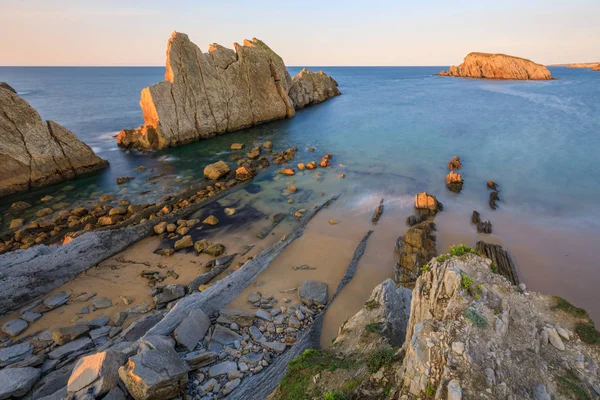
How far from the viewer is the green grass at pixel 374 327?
1055 cm

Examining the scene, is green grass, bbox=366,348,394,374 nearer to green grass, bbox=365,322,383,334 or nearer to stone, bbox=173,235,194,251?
green grass, bbox=365,322,383,334

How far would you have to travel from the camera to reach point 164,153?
42812 mm

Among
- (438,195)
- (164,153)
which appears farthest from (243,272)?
(164,153)

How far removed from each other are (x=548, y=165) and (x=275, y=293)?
3863 cm

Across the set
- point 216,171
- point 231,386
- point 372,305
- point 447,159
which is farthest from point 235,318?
point 447,159

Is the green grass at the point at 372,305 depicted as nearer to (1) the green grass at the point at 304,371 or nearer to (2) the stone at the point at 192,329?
(1) the green grass at the point at 304,371

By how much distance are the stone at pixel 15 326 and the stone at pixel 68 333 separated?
2113 mm

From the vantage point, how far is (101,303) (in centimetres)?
1536

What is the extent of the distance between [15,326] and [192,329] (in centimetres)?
927

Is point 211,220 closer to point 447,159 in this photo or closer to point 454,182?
point 454,182

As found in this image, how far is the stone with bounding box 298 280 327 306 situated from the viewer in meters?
15.0

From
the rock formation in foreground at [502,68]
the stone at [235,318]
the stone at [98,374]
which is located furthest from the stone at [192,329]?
the rock formation in foreground at [502,68]

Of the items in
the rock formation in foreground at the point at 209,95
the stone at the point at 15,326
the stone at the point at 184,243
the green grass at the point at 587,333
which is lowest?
the stone at the point at 15,326

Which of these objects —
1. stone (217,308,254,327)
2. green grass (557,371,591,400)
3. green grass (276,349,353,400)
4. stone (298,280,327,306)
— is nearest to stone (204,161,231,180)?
stone (298,280,327,306)
